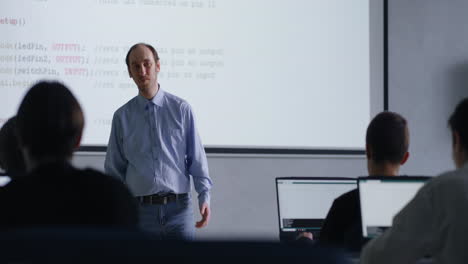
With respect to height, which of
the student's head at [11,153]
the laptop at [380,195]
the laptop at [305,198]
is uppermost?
the student's head at [11,153]

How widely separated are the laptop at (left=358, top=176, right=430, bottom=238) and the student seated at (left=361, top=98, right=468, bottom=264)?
430 mm

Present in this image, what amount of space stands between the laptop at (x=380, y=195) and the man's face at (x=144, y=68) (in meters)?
1.65

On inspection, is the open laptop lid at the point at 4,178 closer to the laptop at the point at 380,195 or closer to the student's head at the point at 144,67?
the laptop at the point at 380,195

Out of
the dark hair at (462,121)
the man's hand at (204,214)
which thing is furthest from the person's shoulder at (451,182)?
the man's hand at (204,214)

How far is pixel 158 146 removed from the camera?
3.42 m

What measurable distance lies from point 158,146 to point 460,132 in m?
1.98

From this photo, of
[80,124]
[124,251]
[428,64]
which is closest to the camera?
[124,251]

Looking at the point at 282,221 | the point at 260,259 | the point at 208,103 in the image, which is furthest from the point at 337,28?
the point at 260,259

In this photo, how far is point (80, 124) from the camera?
1.37 meters

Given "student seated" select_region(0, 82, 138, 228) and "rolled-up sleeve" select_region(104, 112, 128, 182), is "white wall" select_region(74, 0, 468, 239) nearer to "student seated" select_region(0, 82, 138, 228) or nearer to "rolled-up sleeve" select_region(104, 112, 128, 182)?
"rolled-up sleeve" select_region(104, 112, 128, 182)

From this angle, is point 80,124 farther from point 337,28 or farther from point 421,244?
point 337,28

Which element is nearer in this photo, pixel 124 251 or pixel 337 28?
pixel 124 251

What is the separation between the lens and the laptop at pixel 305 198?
2.61 metres

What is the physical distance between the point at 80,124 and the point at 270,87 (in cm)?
350
